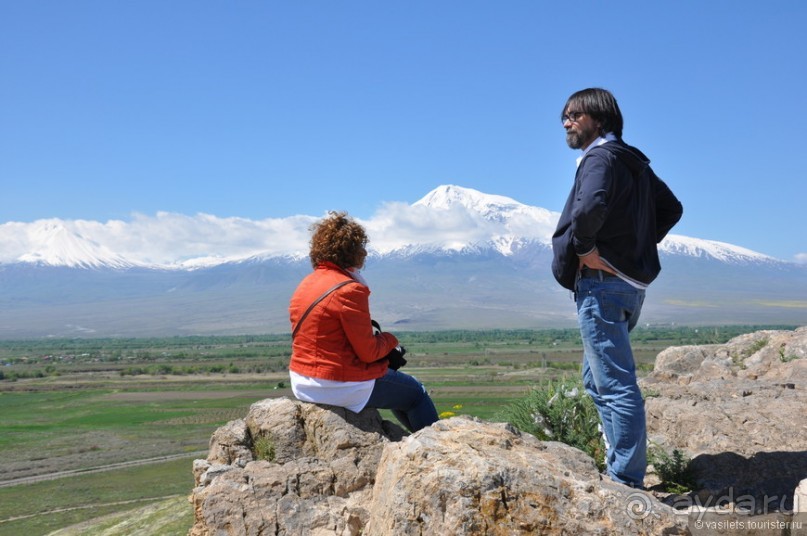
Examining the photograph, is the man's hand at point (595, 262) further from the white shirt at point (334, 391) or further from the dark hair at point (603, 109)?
the white shirt at point (334, 391)

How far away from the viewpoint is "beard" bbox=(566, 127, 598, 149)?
448 centimetres

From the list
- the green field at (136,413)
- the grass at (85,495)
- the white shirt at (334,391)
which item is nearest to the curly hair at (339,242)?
the white shirt at (334,391)

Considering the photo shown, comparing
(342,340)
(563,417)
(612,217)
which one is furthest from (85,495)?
(612,217)

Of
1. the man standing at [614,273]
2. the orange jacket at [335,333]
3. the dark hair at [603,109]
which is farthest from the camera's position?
the orange jacket at [335,333]

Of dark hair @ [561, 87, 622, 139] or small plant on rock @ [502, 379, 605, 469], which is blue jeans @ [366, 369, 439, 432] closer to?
small plant on rock @ [502, 379, 605, 469]

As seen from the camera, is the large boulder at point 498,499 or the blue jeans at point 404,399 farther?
the blue jeans at point 404,399

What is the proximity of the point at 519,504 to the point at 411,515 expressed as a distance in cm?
50

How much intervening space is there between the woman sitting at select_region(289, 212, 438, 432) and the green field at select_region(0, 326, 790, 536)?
2.12m

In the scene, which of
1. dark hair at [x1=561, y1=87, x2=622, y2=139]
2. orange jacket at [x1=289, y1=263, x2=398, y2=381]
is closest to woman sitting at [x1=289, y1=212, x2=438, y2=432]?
orange jacket at [x1=289, y1=263, x2=398, y2=381]

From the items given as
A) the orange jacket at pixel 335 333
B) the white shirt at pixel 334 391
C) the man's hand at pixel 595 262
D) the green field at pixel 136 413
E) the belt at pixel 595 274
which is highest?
the man's hand at pixel 595 262

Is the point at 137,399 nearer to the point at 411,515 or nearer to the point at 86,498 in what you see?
the point at 86,498

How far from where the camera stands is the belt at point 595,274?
421cm

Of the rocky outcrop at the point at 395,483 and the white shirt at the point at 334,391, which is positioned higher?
the white shirt at the point at 334,391

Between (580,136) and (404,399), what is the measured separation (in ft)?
7.72
